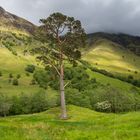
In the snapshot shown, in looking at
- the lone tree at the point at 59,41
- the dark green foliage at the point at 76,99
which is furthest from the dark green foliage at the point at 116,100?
the lone tree at the point at 59,41

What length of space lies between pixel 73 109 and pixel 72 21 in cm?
1675

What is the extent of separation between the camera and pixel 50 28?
69.9 metres

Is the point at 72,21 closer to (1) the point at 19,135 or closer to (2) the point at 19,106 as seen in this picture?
(1) the point at 19,135

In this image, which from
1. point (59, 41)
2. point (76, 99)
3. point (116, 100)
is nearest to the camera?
point (59, 41)

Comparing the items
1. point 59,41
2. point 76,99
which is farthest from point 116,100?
point 59,41

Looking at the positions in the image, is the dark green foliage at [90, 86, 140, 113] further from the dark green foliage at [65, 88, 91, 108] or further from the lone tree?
the lone tree

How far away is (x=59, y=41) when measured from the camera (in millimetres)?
69750

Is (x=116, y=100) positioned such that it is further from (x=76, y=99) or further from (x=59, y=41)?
(x=59, y=41)

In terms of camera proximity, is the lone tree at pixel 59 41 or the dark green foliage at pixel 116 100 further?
the dark green foliage at pixel 116 100

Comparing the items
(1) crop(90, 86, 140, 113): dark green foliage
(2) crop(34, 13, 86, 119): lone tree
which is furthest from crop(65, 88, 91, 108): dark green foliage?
(2) crop(34, 13, 86, 119): lone tree

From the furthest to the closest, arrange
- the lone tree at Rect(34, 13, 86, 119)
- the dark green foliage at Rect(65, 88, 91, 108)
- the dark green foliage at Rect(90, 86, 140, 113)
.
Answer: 1. the dark green foliage at Rect(90, 86, 140, 113)
2. the dark green foliage at Rect(65, 88, 91, 108)
3. the lone tree at Rect(34, 13, 86, 119)

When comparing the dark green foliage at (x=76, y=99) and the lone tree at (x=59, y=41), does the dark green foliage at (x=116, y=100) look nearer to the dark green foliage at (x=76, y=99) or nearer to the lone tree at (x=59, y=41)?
the dark green foliage at (x=76, y=99)

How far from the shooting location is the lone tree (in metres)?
69.2

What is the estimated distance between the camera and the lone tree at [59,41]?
69.2 meters
